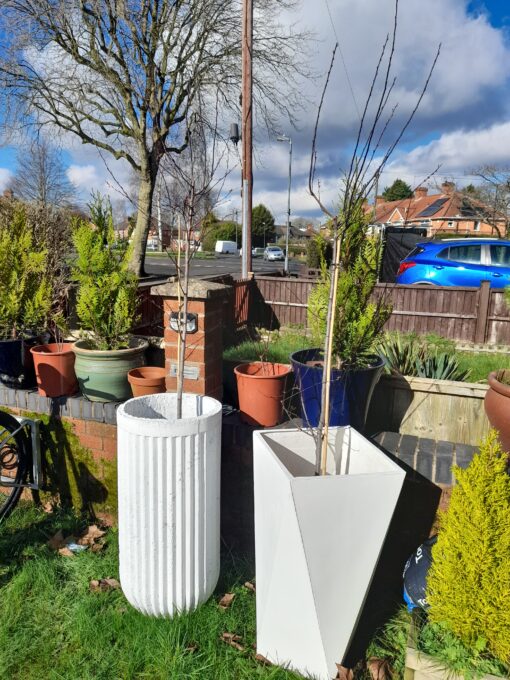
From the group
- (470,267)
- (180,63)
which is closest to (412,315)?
(470,267)

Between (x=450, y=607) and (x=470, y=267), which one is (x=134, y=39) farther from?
(x=450, y=607)

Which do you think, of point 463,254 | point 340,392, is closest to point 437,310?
point 463,254

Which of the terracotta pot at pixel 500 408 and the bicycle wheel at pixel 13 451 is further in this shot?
the bicycle wheel at pixel 13 451

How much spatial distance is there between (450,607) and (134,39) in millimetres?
15030

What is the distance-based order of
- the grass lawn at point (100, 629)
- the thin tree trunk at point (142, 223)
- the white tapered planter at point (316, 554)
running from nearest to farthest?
the white tapered planter at point (316, 554)
the grass lawn at point (100, 629)
the thin tree trunk at point (142, 223)

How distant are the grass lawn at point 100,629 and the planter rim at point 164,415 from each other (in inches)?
36.4

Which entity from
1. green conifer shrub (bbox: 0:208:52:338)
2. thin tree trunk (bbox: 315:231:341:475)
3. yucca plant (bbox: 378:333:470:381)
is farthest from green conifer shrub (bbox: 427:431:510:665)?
green conifer shrub (bbox: 0:208:52:338)

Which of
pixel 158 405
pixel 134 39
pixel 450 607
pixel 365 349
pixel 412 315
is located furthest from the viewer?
pixel 134 39

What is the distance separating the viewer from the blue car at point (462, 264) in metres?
9.51

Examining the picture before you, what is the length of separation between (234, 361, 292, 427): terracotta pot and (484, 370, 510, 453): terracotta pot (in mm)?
1181

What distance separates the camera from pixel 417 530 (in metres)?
2.68

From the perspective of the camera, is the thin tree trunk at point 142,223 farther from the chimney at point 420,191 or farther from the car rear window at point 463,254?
the car rear window at point 463,254

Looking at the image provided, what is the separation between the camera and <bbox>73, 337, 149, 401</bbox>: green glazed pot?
10.5ft

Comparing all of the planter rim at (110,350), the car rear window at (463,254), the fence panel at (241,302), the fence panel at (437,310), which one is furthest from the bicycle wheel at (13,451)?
the car rear window at (463,254)
